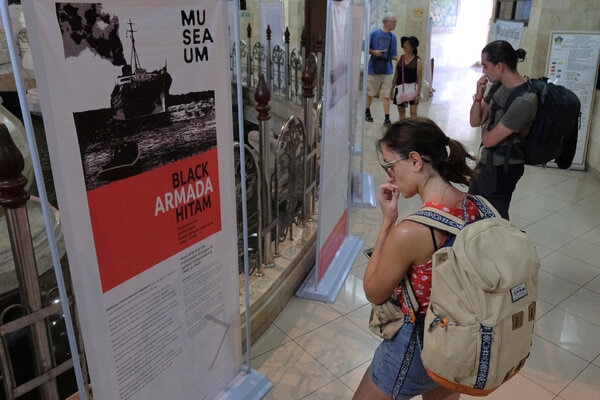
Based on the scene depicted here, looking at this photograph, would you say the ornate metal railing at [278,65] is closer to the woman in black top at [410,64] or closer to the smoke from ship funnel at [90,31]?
the woman in black top at [410,64]

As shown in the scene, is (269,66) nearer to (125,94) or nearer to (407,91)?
(407,91)

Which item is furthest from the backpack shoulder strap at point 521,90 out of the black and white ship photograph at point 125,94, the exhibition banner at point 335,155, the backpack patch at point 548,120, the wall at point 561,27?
the wall at point 561,27

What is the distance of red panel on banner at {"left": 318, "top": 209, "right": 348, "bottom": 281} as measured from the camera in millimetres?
3025

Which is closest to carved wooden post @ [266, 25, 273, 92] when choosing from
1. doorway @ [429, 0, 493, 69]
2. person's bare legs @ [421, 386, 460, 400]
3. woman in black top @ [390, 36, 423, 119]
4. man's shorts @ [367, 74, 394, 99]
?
woman in black top @ [390, 36, 423, 119]

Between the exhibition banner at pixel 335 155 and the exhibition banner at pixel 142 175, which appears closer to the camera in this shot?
the exhibition banner at pixel 142 175

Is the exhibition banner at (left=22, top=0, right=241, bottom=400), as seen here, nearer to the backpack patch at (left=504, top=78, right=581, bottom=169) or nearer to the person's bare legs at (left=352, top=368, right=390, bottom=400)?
the person's bare legs at (left=352, top=368, right=390, bottom=400)

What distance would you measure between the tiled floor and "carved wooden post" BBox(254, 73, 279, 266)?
0.40 m

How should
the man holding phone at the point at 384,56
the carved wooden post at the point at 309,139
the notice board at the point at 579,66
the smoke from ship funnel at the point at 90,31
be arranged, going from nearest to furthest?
the smoke from ship funnel at the point at 90,31, the carved wooden post at the point at 309,139, the notice board at the point at 579,66, the man holding phone at the point at 384,56

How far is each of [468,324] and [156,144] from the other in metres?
0.95

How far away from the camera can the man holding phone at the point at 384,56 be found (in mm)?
7430

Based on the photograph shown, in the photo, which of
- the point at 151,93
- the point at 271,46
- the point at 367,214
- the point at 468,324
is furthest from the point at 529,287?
the point at 271,46

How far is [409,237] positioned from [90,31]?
94 centimetres

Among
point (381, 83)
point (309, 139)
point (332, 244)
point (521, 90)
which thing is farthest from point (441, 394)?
point (381, 83)

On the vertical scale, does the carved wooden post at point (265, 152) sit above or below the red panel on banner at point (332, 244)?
above
